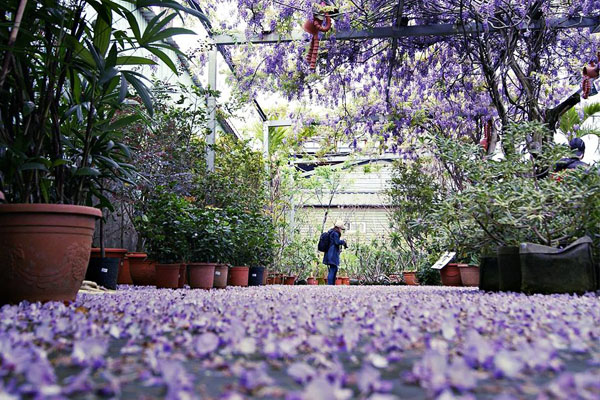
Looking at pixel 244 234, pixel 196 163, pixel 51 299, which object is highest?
pixel 196 163

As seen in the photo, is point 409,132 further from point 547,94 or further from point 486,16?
point 486,16

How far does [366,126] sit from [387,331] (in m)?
8.68

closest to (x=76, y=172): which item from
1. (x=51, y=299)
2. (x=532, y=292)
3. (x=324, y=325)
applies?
(x=51, y=299)

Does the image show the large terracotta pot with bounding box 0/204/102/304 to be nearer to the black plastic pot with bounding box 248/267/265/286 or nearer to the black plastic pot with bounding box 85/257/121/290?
the black plastic pot with bounding box 85/257/121/290

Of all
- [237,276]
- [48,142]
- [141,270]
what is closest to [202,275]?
[141,270]

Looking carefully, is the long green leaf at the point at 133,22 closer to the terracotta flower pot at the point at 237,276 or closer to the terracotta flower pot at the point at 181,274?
the terracotta flower pot at the point at 181,274

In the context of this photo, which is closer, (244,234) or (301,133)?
(244,234)

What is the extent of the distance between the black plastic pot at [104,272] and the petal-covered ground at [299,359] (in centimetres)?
238

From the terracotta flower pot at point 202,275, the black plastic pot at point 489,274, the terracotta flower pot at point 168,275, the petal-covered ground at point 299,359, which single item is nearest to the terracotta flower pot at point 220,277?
Answer: the terracotta flower pot at point 202,275

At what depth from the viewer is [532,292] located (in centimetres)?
357

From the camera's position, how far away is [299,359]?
1.08 meters

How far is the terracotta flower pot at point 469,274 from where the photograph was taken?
6.98m

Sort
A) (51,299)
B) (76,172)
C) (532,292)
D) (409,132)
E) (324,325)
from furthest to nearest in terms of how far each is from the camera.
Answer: (409,132) → (532,292) → (76,172) → (51,299) → (324,325)

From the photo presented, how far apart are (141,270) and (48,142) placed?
8.85ft
